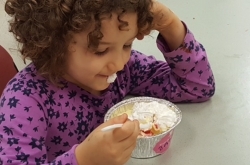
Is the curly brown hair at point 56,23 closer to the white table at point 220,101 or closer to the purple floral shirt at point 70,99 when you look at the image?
the purple floral shirt at point 70,99

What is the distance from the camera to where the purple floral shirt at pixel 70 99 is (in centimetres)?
67

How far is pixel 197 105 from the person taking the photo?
877 millimetres

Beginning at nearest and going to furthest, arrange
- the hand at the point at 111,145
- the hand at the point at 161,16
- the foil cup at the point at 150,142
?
the hand at the point at 111,145 < the foil cup at the point at 150,142 < the hand at the point at 161,16

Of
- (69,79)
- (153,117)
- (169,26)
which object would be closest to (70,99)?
(69,79)

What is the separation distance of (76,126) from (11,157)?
6.1 inches

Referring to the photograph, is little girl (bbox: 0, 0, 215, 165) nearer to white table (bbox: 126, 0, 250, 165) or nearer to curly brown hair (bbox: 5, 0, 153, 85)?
curly brown hair (bbox: 5, 0, 153, 85)

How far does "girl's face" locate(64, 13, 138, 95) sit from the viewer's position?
0.67 meters

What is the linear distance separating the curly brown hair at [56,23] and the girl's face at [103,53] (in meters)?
0.01

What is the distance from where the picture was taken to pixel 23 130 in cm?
68

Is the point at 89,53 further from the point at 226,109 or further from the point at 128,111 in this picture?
the point at 226,109

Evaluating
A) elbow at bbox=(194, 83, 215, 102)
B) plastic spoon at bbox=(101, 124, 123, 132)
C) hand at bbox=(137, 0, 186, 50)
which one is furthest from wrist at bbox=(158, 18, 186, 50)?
plastic spoon at bbox=(101, 124, 123, 132)

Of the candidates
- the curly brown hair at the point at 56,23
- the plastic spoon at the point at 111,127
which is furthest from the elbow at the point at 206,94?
the plastic spoon at the point at 111,127

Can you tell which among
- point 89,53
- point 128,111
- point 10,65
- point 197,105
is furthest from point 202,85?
point 10,65

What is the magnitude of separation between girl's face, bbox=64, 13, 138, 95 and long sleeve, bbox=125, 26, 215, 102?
0.18m
